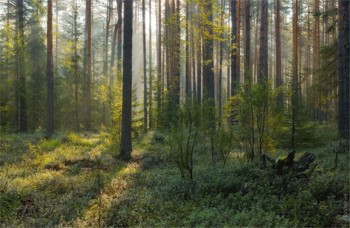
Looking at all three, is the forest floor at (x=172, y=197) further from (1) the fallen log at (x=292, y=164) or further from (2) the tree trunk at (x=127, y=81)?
(2) the tree trunk at (x=127, y=81)

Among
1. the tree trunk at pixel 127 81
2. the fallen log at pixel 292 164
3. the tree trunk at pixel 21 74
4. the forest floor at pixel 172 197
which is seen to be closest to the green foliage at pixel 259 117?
the forest floor at pixel 172 197

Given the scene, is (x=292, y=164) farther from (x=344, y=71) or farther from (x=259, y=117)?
(x=344, y=71)

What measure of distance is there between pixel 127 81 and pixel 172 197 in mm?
5772

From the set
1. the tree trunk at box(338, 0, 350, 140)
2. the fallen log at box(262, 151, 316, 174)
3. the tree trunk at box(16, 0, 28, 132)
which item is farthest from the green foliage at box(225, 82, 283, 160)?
the tree trunk at box(16, 0, 28, 132)

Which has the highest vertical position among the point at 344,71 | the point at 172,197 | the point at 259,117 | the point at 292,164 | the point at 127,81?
the point at 344,71

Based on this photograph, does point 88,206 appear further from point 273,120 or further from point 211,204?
point 273,120

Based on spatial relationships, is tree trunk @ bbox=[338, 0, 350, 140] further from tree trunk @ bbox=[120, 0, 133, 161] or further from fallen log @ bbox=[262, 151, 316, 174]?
tree trunk @ bbox=[120, 0, 133, 161]

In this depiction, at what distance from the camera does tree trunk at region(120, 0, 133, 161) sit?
12031 millimetres

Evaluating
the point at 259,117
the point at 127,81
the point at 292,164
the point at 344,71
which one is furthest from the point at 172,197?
the point at 344,71

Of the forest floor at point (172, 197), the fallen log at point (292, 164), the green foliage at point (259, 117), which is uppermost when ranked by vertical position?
the green foliage at point (259, 117)

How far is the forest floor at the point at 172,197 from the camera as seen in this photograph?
19.3ft

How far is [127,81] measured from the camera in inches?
480

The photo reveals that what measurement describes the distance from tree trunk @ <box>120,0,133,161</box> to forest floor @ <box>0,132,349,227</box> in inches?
64.9

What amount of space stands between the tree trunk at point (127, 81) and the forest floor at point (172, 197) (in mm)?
1648
